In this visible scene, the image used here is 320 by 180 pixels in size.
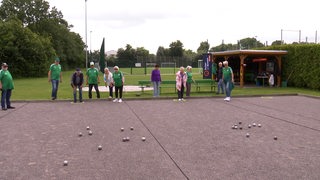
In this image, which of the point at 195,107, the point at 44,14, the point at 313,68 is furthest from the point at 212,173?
the point at 44,14

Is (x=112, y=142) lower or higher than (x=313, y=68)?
lower

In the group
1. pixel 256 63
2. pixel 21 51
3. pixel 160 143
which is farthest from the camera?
pixel 21 51

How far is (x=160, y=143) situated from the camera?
736 cm

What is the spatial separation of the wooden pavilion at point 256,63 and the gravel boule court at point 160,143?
10525mm

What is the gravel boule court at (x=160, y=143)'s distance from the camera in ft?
17.8

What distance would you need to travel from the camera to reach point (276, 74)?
24.7m

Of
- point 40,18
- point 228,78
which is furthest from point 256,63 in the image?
point 40,18

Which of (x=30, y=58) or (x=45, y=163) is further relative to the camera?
(x=30, y=58)

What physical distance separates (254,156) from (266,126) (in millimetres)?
3300

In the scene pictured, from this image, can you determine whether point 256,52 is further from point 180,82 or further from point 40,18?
point 40,18

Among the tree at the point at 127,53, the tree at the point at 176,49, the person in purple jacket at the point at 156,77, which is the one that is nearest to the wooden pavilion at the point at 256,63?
the person in purple jacket at the point at 156,77

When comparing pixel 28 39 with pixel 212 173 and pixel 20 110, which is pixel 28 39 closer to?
pixel 20 110

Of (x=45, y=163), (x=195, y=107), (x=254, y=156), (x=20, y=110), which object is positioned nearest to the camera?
(x=45, y=163)

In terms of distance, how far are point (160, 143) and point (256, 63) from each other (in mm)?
23076
